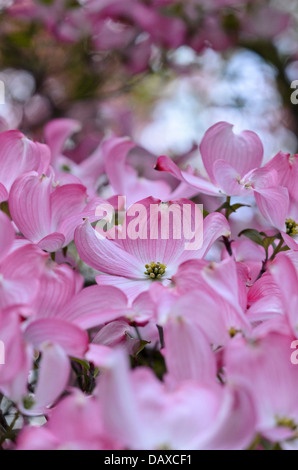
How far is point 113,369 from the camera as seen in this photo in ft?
1.12

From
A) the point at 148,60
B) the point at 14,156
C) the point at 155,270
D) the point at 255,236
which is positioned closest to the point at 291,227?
the point at 255,236

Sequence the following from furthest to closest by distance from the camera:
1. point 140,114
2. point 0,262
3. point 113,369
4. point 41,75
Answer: point 140,114 → point 41,75 → point 0,262 → point 113,369

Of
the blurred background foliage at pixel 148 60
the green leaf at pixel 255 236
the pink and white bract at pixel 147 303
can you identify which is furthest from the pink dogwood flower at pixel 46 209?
the blurred background foliage at pixel 148 60

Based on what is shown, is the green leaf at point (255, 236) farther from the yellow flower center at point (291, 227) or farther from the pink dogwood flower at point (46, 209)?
the pink dogwood flower at point (46, 209)

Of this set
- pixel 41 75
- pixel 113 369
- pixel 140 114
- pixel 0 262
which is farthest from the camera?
pixel 140 114

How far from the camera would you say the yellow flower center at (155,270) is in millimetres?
567

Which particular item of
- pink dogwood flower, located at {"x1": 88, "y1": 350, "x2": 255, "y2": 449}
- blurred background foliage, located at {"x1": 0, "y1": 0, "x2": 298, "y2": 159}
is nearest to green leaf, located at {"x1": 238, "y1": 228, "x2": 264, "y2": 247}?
pink dogwood flower, located at {"x1": 88, "y1": 350, "x2": 255, "y2": 449}

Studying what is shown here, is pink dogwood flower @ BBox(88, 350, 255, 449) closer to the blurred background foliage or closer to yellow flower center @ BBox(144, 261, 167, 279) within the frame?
yellow flower center @ BBox(144, 261, 167, 279)

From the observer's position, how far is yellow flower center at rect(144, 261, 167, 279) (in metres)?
0.57

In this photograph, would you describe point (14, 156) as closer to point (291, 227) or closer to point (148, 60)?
point (291, 227)
